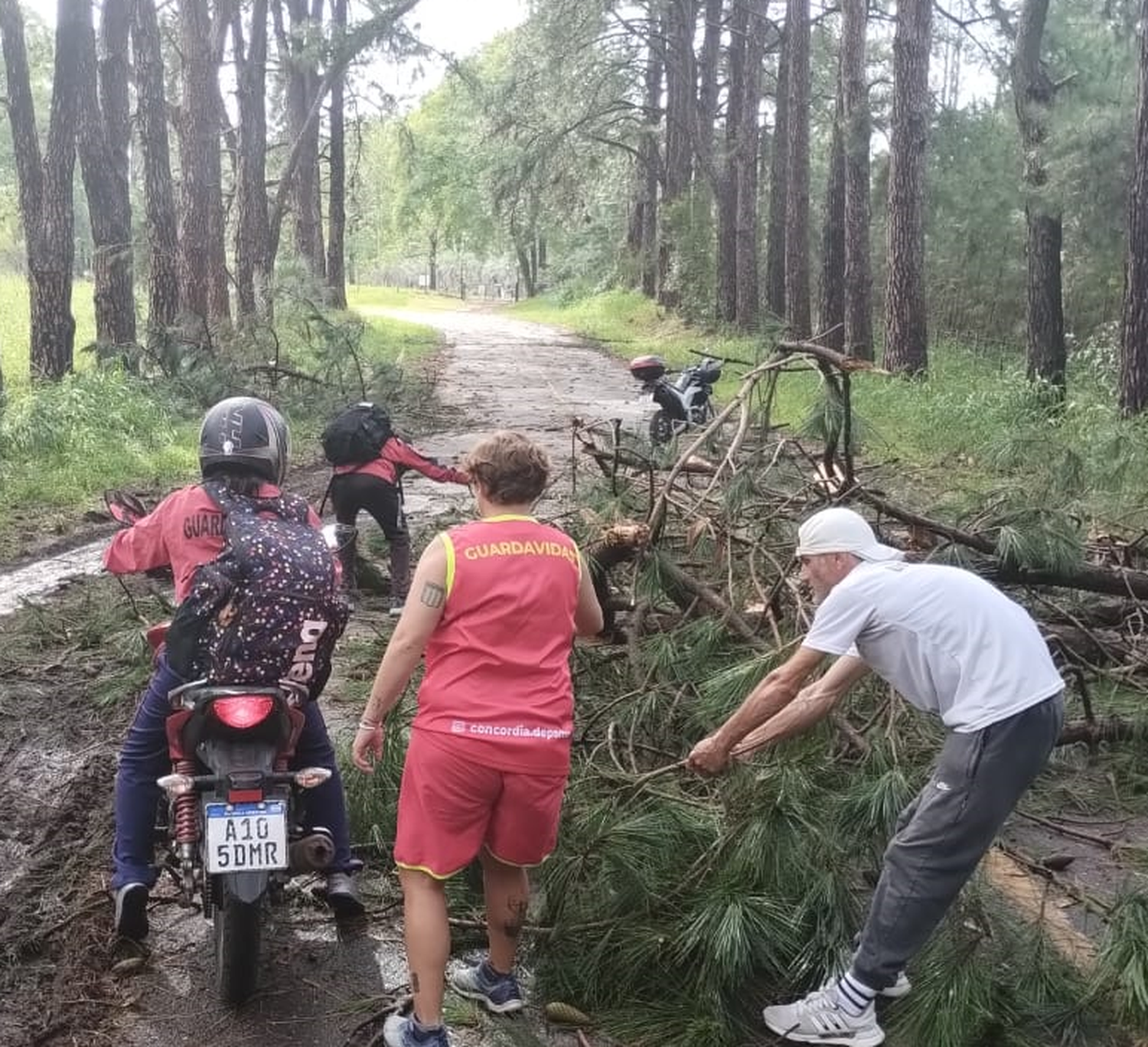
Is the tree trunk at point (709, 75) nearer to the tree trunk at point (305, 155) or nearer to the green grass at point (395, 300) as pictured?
the tree trunk at point (305, 155)

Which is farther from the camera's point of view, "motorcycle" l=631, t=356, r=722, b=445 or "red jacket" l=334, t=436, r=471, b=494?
"motorcycle" l=631, t=356, r=722, b=445

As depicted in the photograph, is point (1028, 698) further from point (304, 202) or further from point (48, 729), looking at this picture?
point (304, 202)

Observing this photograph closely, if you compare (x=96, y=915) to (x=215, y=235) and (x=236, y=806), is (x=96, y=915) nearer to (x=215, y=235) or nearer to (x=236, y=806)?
(x=236, y=806)

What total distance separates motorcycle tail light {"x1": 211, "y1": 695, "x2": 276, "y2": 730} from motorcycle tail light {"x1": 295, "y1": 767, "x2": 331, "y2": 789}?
0.73 ft

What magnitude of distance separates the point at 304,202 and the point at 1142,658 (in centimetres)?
2633

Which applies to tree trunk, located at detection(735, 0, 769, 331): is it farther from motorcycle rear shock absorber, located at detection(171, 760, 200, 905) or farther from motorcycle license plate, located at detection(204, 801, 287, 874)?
motorcycle license plate, located at detection(204, 801, 287, 874)

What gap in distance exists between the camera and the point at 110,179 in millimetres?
15914

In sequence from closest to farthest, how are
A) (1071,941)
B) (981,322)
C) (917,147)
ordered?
(1071,941)
(917,147)
(981,322)

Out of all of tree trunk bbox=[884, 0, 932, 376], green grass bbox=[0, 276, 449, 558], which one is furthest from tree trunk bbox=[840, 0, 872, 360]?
green grass bbox=[0, 276, 449, 558]

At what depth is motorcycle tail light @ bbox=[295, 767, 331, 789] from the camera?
354 cm

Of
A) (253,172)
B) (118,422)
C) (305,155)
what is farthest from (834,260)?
(118,422)

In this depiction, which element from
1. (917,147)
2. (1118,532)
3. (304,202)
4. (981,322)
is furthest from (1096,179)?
(304,202)

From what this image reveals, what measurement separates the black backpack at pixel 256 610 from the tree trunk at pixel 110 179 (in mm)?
12820

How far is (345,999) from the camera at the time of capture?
3.58 m
